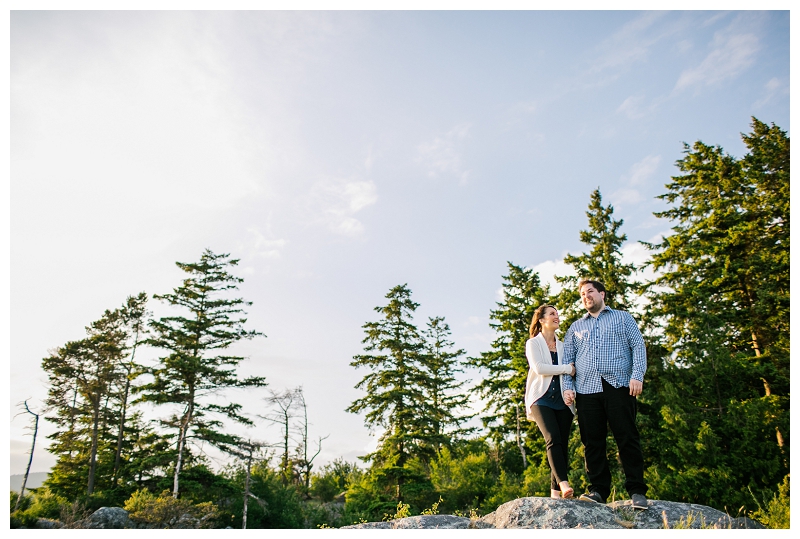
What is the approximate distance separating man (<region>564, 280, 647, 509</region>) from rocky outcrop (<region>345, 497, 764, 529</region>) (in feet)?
0.50

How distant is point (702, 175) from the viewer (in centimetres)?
1739

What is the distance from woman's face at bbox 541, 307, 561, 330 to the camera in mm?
4895

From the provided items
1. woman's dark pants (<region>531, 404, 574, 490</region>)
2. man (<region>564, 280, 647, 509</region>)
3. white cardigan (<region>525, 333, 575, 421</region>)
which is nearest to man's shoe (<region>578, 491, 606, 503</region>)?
man (<region>564, 280, 647, 509</region>)

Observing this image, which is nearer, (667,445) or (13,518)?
(667,445)

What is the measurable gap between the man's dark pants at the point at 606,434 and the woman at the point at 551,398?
0.19 metres

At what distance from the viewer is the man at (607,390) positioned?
4375mm

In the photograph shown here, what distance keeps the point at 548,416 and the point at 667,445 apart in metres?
9.55

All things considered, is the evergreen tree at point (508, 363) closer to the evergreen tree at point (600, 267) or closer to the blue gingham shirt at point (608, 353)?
the evergreen tree at point (600, 267)

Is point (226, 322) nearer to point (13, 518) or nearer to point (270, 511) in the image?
point (270, 511)

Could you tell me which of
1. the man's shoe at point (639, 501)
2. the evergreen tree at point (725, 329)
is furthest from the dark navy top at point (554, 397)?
the evergreen tree at point (725, 329)
